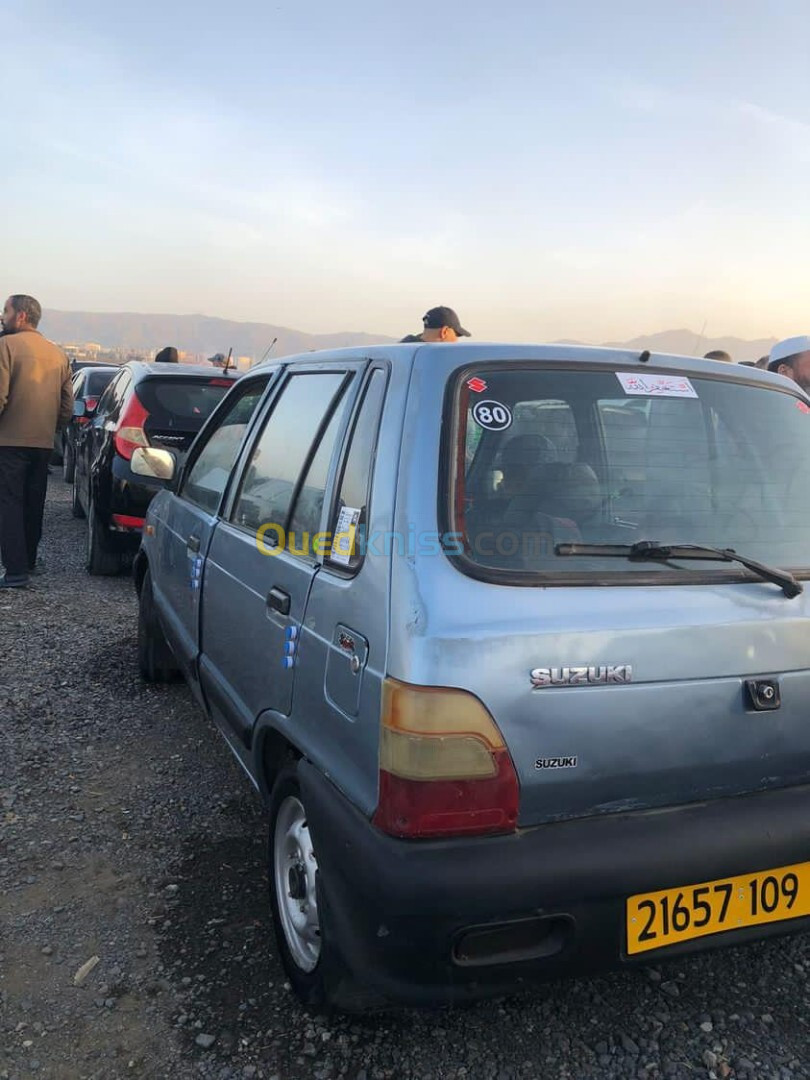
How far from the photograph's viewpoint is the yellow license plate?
177 cm

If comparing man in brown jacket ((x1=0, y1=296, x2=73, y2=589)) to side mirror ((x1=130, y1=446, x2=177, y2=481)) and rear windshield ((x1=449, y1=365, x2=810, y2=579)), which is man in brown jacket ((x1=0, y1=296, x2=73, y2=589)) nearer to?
side mirror ((x1=130, y1=446, x2=177, y2=481))

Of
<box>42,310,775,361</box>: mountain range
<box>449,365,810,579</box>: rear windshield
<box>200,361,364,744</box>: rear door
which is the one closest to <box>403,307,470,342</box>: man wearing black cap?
<box>200,361,364,744</box>: rear door

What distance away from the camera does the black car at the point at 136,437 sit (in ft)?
20.5

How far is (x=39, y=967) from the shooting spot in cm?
232

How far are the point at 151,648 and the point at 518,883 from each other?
314 cm

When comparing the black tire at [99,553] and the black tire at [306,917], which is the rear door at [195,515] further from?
the black tire at [99,553]

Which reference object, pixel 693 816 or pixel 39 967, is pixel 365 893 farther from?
pixel 39 967

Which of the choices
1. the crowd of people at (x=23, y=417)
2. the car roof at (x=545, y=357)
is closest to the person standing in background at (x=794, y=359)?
the crowd of people at (x=23, y=417)

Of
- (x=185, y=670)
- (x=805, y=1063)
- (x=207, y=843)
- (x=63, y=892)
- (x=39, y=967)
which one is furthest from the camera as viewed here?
(x=185, y=670)

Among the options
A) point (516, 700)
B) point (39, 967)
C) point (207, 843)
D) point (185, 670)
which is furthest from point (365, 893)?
point (185, 670)

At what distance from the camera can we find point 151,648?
4383 millimetres

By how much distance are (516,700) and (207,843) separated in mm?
1755

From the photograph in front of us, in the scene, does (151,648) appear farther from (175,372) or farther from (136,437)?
(175,372)

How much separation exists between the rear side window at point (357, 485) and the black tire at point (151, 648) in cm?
246
